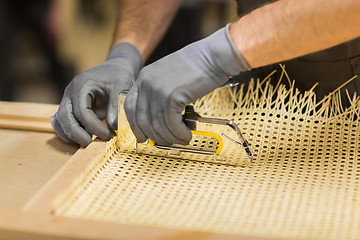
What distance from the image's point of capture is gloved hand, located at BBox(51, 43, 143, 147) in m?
0.96

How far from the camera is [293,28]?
79cm

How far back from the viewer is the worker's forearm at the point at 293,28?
755mm

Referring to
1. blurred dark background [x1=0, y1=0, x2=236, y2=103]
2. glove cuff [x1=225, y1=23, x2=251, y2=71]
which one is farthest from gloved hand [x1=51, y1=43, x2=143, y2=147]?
blurred dark background [x1=0, y1=0, x2=236, y2=103]

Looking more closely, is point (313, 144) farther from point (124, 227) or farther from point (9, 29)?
point (9, 29)

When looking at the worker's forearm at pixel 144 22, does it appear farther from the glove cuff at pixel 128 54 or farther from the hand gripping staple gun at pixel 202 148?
the hand gripping staple gun at pixel 202 148

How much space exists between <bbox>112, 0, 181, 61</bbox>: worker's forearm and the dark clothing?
31 centimetres

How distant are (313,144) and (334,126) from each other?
0.08 metres

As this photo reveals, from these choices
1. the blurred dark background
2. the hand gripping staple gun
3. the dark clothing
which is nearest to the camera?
the hand gripping staple gun

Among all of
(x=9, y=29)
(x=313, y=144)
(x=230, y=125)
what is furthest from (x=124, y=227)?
(x=9, y=29)

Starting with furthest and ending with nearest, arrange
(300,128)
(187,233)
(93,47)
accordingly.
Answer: (93,47) < (300,128) < (187,233)

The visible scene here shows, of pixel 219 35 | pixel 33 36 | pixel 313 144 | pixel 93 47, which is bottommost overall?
pixel 93 47

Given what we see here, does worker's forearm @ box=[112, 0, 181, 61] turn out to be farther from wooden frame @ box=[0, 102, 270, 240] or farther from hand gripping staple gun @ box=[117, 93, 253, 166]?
wooden frame @ box=[0, 102, 270, 240]

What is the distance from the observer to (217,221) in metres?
0.67

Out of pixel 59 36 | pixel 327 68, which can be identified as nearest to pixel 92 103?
pixel 327 68
